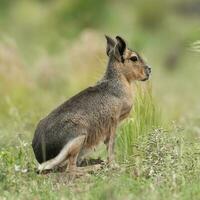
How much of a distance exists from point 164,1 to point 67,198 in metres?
28.2

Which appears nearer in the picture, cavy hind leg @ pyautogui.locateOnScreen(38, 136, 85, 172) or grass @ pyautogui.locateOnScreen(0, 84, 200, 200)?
grass @ pyautogui.locateOnScreen(0, 84, 200, 200)

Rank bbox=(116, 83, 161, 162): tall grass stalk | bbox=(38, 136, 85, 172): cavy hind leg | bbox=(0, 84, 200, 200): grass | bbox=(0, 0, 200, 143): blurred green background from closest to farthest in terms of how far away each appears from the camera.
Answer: bbox=(0, 84, 200, 200): grass → bbox=(38, 136, 85, 172): cavy hind leg → bbox=(116, 83, 161, 162): tall grass stalk → bbox=(0, 0, 200, 143): blurred green background

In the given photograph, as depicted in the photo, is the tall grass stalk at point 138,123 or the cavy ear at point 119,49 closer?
the cavy ear at point 119,49

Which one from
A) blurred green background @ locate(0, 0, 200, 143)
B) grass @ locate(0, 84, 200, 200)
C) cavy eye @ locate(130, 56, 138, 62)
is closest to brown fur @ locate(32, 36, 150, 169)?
cavy eye @ locate(130, 56, 138, 62)

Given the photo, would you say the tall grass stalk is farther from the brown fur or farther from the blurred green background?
the blurred green background

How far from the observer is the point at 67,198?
30.5 feet

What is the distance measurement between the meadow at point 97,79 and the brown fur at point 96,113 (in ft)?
1.04

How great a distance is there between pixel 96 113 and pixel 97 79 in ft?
10.4

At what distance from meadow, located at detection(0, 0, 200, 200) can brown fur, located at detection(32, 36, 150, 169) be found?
12.5 inches

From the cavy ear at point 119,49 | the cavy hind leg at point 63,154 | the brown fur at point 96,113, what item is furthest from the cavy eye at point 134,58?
the cavy hind leg at point 63,154

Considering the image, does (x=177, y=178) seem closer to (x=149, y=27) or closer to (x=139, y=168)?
(x=139, y=168)

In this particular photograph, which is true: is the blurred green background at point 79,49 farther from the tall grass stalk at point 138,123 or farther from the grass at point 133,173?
the grass at point 133,173

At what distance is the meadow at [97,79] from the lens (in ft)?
32.4

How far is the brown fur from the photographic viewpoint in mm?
10711
